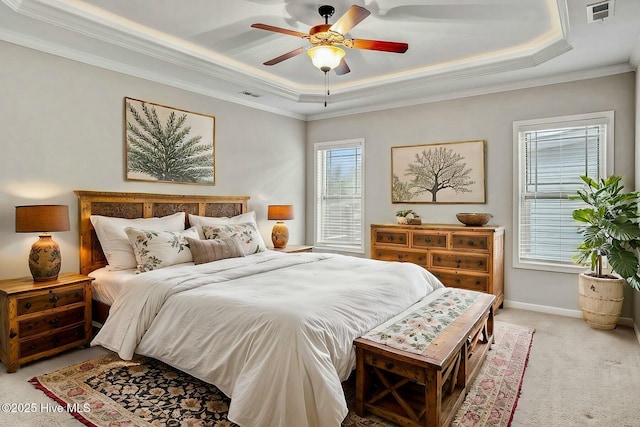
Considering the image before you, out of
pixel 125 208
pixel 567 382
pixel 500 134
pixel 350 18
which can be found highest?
pixel 350 18

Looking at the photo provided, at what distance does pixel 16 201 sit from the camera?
3193 mm

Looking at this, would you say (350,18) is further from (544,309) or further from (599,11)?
(544,309)

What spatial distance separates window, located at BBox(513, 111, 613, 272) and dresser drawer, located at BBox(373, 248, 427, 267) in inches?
42.6

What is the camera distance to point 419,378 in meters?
1.99

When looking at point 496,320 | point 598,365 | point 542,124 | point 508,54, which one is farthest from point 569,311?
point 508,54

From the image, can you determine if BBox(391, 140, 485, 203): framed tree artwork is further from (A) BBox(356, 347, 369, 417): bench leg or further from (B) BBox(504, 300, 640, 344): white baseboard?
(A) BBox(356, 347, 369, 417): bench leg

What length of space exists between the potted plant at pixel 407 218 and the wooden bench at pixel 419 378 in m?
2.27

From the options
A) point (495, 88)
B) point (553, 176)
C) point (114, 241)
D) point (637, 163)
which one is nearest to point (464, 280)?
point (553, 176)

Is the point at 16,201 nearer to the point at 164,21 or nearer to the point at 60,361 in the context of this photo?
the point at 60,361

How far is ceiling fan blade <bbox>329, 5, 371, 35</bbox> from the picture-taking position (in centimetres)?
242

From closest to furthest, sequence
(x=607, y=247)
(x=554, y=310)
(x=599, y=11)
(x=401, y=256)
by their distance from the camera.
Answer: (x=599, y=11)
(x=607, y=247)
(x=554, y=310)
(x=401, y=256)

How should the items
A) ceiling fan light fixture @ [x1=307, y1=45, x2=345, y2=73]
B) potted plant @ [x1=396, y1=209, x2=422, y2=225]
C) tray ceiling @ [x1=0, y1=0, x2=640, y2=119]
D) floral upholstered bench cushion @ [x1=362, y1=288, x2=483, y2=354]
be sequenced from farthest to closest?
potted plant @ [x1=396, y1=209, x2=422, y2=225]
tray ceiling @ [x1=0, y1=0, x2=640, y2=119]
ceiling fan light fixture @ [x1=307, y1=45, x2=345, y2=73]
floral upholstered bench cushion @ [x1=362, y1=288, x2=483, y2=354]

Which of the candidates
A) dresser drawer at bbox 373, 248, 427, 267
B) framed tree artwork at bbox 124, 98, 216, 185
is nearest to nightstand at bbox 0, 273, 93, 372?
framed tree artwork at bbox 124, 98, 216, 185

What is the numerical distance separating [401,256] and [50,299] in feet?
11.8
